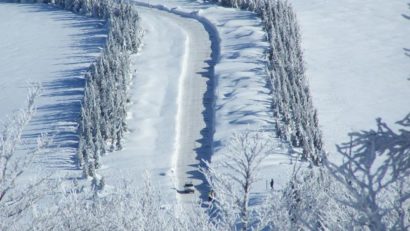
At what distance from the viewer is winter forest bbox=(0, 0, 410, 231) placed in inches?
318

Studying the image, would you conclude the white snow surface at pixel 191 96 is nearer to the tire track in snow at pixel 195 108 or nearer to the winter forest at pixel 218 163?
the tire track in snow at pixel 195 108

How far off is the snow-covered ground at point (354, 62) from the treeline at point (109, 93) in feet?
34.7

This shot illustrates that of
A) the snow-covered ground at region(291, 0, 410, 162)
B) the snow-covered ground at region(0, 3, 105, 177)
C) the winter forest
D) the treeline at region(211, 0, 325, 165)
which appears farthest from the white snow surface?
the snow-covered ground at region(291, 0, 410, 162)

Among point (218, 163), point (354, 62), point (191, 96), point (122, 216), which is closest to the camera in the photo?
point (122, 216)

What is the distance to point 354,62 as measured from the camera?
1805 inches

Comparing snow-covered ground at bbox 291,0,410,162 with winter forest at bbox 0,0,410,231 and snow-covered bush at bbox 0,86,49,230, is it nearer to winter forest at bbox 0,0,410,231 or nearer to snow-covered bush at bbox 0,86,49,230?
winter forest at bbox 0,0,410,231

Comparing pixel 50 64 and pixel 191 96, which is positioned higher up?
pixel 191 96

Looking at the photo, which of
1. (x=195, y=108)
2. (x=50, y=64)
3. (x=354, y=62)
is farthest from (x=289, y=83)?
(x=50, y=64)

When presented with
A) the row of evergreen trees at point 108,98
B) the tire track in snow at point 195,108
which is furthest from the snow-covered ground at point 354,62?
the row of evergreen trees at point 108,98

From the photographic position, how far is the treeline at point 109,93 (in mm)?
34000

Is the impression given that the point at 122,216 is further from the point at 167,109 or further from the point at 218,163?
the point at 167,109

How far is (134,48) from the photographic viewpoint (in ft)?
157

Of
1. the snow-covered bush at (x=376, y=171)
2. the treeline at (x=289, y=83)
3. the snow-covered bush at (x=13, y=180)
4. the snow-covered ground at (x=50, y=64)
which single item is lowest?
the snow-covered ground at (x=50, y=64)

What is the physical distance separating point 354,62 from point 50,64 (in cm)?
1956
